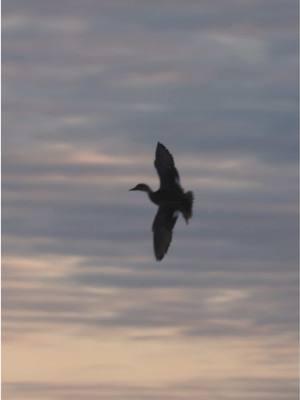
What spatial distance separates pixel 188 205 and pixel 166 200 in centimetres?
114

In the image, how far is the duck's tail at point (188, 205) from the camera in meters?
62.6

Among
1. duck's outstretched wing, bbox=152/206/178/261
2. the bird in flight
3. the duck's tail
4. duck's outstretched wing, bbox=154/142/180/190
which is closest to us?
the duck's tail

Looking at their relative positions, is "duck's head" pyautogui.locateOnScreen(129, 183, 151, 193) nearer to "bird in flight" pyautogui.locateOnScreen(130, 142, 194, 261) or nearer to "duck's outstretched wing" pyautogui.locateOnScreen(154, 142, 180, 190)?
"bird in flight" pyautogui.locateOnScreen(130, 142, 194, 261)

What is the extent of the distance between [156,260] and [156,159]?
9.30 ft

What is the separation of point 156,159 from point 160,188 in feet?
2.68

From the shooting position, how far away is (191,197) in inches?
2478

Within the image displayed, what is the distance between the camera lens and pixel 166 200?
63812 millimetres

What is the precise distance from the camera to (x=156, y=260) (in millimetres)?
64375

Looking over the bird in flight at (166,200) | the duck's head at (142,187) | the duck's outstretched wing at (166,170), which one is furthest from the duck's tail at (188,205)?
the duck's head at (142,187)

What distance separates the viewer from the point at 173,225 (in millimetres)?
64750

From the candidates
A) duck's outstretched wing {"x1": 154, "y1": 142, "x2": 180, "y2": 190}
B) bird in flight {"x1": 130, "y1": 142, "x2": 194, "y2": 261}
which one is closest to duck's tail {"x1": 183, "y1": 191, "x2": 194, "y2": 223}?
bird in flight {"x1": 130, "y1": 142, "x2": 194, "y2": 261}

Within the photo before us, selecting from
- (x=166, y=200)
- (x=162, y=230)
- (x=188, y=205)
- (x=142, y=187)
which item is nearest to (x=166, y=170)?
(x=166, y=200)

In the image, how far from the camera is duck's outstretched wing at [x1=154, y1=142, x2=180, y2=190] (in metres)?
63.6

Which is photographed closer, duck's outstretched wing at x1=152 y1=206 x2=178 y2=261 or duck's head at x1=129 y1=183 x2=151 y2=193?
duck's head at x1=129 y1=183 x2=151 y2=193
